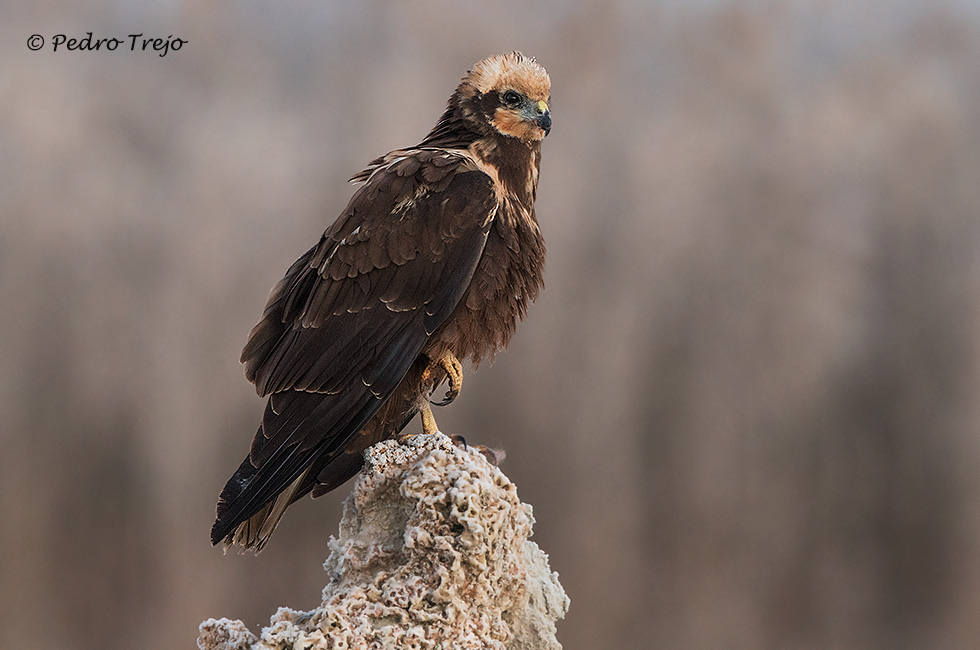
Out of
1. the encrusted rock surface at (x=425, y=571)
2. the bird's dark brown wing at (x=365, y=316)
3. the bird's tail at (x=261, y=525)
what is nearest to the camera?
the encrusted rock surface at (x=425, y=571)

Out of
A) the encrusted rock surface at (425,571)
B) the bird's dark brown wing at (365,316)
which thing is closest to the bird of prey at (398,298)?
the bird's dark brown wing at (365,316)

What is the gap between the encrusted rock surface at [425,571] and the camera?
171cm

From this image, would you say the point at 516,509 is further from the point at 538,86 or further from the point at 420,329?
the point at 538,86

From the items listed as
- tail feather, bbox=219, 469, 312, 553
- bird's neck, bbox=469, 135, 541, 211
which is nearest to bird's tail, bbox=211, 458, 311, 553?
tail feather, bbox=219, 469, 312, 553

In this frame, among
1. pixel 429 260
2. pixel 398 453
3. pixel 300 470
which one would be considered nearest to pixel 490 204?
pixel 429 260

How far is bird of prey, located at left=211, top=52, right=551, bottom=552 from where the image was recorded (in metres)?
1.87

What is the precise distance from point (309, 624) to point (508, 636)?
400 millimetres

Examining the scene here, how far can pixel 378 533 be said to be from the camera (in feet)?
6.10

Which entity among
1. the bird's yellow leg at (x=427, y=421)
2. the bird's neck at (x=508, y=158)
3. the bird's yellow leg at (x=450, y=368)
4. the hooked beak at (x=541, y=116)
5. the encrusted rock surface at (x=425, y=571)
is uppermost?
the hooked beak at (x=541, y=116)

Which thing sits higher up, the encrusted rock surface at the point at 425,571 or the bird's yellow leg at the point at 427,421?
the bird's yellow leg at the point at 427,421

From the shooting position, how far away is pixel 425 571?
5.77 ft

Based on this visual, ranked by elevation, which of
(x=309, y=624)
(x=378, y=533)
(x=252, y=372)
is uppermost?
(x=252, y=372)

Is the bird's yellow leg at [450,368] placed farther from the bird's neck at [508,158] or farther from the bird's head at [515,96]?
the bird's head at [515,96]

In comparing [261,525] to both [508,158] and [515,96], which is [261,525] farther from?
[515,96]
